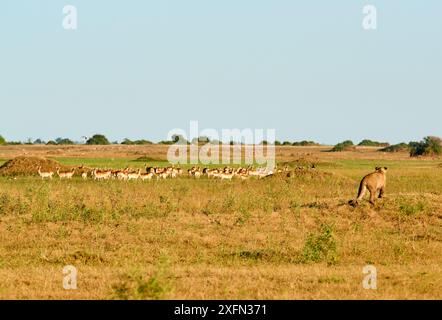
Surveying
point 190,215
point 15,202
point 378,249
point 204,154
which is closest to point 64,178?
point 15,202

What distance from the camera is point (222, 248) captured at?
19.3 metres

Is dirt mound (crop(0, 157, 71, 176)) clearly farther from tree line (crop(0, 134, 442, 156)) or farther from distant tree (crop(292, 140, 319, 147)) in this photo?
distant tree (crop(292, 140, 319, 147))

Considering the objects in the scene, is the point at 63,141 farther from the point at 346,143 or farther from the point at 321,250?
the point at 321,250

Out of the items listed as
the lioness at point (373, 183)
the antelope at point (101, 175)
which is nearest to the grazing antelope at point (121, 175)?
the antelope at point (101, 175)

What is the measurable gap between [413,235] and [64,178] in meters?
31.9

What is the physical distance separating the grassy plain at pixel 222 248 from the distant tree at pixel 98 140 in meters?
110

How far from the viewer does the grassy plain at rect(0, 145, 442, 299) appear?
44.0 feet

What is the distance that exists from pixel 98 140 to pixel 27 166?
8610 centimetres

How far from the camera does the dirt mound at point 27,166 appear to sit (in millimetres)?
53312

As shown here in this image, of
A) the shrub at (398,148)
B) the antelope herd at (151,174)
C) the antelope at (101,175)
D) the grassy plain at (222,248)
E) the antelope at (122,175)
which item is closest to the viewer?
the grassy plain at (222,248)

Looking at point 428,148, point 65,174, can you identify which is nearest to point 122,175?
point 65,174

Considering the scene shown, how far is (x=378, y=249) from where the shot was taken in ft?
62.1

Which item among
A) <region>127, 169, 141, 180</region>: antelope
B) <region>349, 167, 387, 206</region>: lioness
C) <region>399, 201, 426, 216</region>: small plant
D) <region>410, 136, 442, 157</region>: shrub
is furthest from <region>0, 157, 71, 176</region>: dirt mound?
<region>410, 136, 442, 157</region>: shrub

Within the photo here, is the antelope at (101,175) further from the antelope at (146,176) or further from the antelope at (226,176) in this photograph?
the antelope at (226,176)
